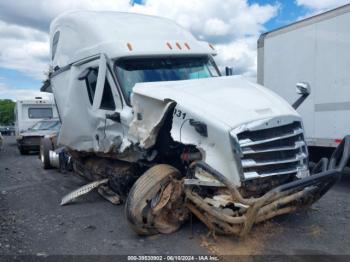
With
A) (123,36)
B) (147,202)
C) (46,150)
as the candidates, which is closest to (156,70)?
(123,36)

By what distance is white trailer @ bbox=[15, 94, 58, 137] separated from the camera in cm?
1955

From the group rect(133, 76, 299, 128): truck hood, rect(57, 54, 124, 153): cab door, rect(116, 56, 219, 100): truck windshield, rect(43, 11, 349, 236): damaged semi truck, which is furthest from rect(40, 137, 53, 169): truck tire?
rect(133, 76, 299, 128): truck hood

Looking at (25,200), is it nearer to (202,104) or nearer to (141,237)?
(141,237)

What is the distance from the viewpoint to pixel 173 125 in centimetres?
522

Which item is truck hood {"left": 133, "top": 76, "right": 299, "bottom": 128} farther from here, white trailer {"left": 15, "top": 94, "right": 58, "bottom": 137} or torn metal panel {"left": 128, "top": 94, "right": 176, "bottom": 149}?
white trailer {"left": 15, "top": 94, "right": 58, "bottom": 137}

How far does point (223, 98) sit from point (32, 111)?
16.6 meters

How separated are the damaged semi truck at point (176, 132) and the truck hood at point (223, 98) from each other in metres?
0.01

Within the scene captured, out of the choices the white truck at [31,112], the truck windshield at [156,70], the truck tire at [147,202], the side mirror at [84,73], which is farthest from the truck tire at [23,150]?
the truck tire at [147,202]

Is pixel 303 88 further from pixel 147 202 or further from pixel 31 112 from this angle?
pixel 31 112

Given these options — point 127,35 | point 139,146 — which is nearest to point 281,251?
point 139,146

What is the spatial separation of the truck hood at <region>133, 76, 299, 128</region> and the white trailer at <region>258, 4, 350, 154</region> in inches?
113

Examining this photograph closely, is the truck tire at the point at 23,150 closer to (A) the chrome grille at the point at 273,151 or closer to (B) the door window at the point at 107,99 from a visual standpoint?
(B) the door window at the point at 107,99

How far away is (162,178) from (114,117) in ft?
5.61

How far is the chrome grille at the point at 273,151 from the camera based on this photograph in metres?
4.68
